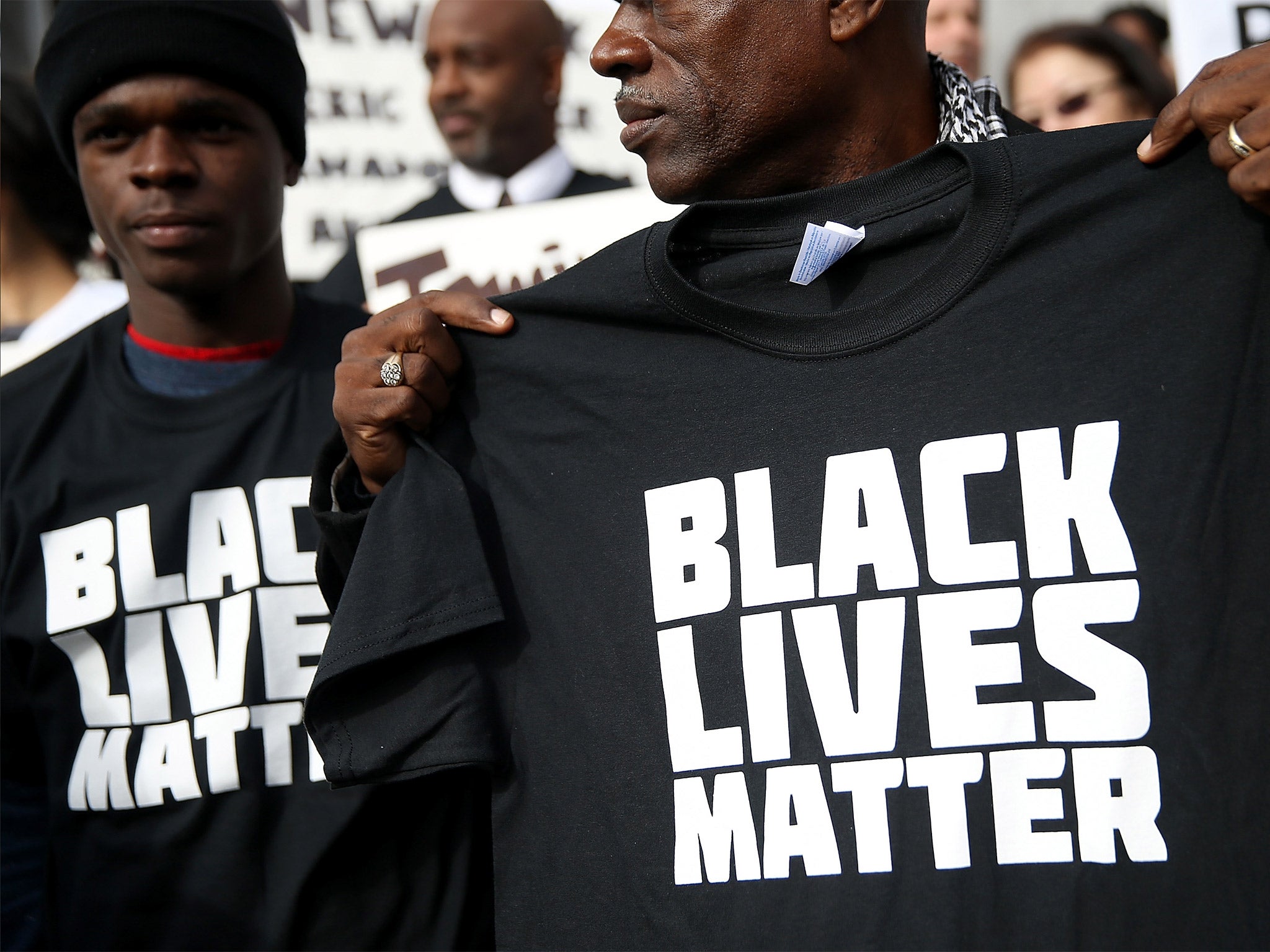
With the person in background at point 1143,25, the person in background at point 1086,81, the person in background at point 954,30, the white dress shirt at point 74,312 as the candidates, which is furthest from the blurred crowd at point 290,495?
the person in background at point 1143,25

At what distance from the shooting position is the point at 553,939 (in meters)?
1.60

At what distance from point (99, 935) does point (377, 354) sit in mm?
989

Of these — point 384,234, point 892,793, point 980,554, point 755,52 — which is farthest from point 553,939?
point 384,234

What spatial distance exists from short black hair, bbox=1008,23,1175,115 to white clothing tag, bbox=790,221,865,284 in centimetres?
227

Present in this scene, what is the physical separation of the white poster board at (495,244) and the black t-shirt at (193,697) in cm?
84

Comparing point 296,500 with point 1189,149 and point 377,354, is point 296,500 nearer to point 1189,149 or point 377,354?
point 377,354

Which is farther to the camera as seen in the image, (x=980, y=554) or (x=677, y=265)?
(x=677, y=265)

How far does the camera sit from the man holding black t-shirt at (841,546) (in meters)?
1.36

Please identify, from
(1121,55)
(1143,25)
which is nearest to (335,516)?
(1121,55)

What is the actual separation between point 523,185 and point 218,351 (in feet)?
5.19

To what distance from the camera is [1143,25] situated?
435 centimetres

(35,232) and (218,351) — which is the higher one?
(35,232)

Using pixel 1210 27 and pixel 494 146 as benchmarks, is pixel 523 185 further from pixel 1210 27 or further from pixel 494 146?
pixel 1210 27

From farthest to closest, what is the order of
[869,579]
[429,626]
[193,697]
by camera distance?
[193,697]
[429,626]
[869,579]
